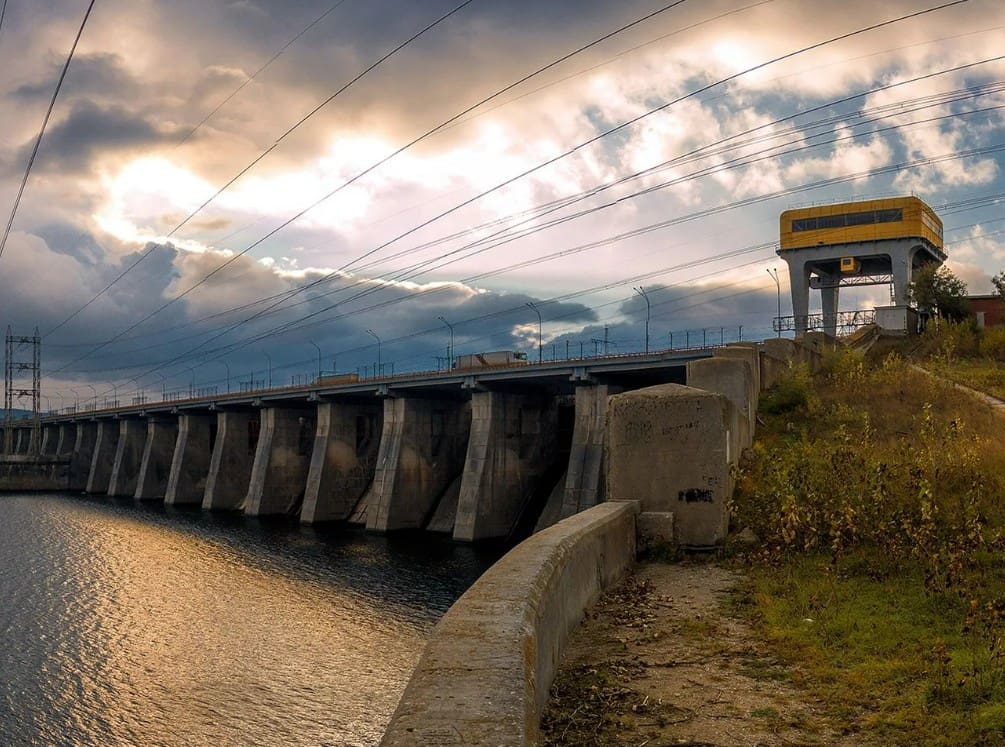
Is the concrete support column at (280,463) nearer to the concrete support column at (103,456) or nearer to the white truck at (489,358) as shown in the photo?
the white truck at (489,358)

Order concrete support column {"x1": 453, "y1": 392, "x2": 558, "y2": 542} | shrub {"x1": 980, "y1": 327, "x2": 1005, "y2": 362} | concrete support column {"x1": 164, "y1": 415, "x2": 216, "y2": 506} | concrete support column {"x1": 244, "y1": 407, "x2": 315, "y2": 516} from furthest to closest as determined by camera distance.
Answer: concrete support column {"x1": 164, "y1": 415, "x2": 216, "y2": 506}, concrete support column {"x1": 244, "y1": 407, "x2": 315, "y2": 516}, concrete support column {"x1": 453, "y1": 392, "x2": 558, "y2": 542}, shrub {"x1": 980, "y1": 327, "x2": 1005, "y2": 362}

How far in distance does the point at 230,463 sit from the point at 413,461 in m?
28.4

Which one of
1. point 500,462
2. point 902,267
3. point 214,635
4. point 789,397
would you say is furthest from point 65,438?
point 789,397

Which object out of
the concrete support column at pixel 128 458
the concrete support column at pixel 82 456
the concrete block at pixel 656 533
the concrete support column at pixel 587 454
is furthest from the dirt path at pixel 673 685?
the concrete support column at pixel 82 456

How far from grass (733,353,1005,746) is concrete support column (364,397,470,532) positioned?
3586 centimetres

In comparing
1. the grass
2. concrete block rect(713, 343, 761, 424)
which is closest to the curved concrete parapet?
the grass

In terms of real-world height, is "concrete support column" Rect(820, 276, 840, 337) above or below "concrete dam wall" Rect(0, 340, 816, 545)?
above

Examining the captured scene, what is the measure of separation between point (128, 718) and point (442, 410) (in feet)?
134

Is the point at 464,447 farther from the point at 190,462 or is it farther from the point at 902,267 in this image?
the point at 190,462

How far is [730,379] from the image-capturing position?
2186 centimetres

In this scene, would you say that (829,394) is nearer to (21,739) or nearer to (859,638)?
(859,638)

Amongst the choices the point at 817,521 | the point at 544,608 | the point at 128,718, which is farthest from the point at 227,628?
the point at 544,608

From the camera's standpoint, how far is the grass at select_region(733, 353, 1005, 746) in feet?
23.4

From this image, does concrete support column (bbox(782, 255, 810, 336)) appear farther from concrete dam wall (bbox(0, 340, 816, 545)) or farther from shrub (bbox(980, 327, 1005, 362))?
shrub (bbox(980, 327, 1005, 362))
